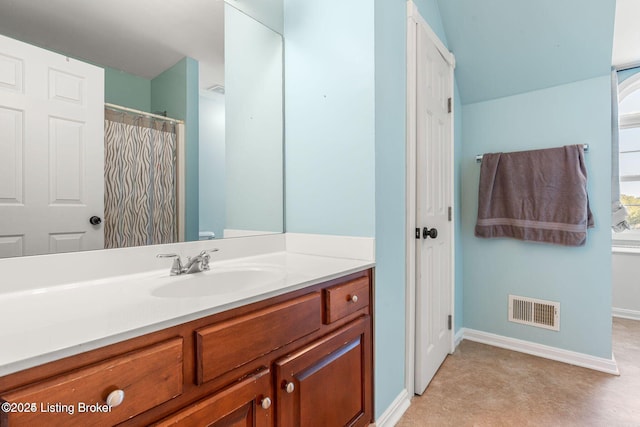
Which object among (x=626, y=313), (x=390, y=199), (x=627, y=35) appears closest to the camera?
(x=390, y=199)

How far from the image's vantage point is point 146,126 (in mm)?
1179

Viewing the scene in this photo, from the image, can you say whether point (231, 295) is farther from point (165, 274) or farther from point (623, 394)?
point (623, 394)

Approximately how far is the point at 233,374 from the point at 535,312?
7.36ft

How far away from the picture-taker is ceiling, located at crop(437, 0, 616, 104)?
1.81 meters

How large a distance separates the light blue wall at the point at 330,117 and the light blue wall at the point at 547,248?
1.30 metres

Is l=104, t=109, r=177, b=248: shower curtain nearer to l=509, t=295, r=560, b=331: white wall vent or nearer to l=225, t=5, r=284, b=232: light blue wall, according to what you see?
l=225, t=5, r=284, b=232: light blue wall

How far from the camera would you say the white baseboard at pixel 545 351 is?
6.38 feet

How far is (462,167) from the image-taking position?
249 centimetres

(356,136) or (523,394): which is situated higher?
(356,136)

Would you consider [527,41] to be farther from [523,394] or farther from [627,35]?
[523,394]

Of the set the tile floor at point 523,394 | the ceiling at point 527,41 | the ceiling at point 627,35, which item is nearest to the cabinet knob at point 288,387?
the tile floor at point 523,394

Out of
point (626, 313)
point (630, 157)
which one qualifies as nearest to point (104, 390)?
point (626, 313)

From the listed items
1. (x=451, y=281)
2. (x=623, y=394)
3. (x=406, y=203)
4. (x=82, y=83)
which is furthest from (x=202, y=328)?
(x=623, y=394)

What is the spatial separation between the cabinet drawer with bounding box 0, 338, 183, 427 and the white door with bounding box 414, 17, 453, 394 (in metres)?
1.33
